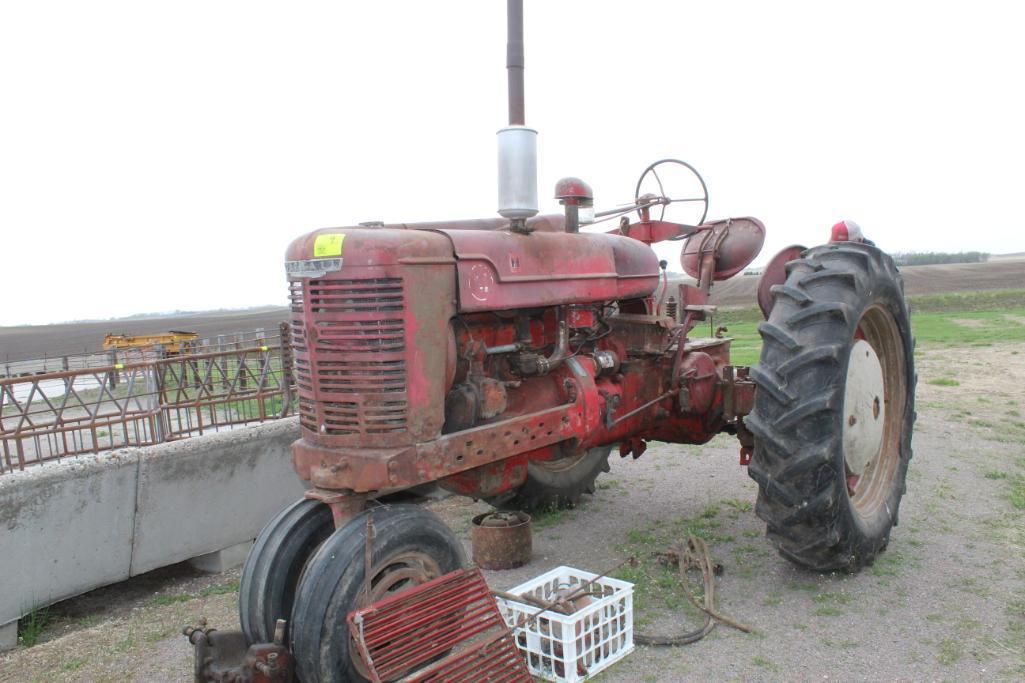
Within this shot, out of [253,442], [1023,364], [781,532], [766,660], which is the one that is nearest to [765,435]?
[781,532]

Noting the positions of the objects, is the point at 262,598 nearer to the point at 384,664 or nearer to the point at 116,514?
the point at 384,664

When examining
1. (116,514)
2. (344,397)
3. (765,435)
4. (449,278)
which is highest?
(449,278)

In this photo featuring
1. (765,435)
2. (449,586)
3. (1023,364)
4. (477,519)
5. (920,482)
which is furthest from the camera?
(1023,364)

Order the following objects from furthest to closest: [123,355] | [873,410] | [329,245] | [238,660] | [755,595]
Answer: [123,355] < [873,410] < [755,595] < [329,245] < [238,660]

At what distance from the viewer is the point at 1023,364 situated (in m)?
11.4

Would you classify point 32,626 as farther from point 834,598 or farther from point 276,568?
point 834,598

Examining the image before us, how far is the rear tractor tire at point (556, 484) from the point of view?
17.5 ft

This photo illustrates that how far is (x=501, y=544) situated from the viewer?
4594 millimetres

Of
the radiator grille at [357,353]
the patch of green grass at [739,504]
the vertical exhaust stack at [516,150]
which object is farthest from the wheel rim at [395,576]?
the patch of green grass at [739,504]

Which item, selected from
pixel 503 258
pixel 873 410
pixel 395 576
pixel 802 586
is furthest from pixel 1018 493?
pixel 395 576

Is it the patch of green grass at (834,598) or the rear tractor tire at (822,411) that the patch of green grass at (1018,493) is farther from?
the patch of green grass at (834,598)

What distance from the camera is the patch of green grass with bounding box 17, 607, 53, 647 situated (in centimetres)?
405

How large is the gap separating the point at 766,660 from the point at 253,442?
3384 mm

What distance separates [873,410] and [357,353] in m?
2.93
